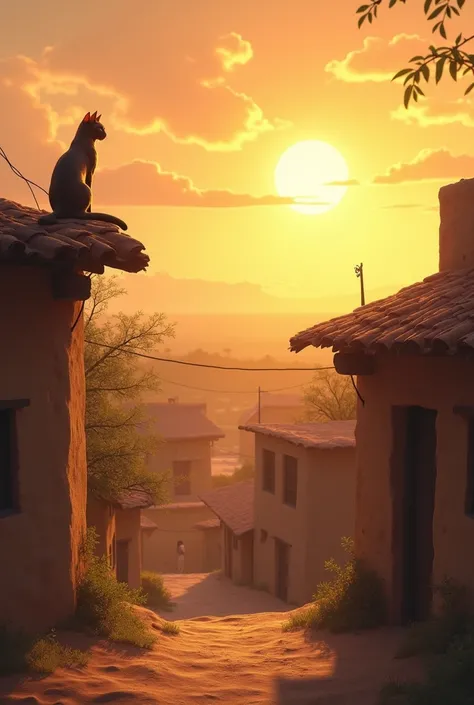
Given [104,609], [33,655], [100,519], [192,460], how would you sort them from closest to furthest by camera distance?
[33,655], [104,609], [100,519], [192,460]

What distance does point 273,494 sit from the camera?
24688mm

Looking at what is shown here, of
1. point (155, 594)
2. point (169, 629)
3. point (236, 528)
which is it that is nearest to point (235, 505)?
point (236, 528)

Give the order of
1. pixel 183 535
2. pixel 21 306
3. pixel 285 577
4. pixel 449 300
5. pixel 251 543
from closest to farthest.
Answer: pixel 21 306, pixel 449 300, pixel 285 577, pixel 251 543, pixel 183 535

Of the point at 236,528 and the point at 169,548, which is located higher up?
the point at 236,528

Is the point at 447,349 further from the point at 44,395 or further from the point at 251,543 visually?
the point at 251,543

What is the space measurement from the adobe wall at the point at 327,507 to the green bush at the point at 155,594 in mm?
3585

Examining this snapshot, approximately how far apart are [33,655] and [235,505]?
22.1m

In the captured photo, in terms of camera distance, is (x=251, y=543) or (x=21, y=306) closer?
(x=21, y=306)

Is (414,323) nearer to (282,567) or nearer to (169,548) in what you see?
(282,567)

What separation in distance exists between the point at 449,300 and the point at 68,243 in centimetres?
415

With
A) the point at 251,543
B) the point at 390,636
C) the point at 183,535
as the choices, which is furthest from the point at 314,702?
the point at 183,535

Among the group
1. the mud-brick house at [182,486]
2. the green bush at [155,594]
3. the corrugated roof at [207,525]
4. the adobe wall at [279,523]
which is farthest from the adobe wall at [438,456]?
the corrugated roof at [207,525]

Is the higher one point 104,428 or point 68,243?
point 68,243

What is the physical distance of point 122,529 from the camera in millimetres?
21297
